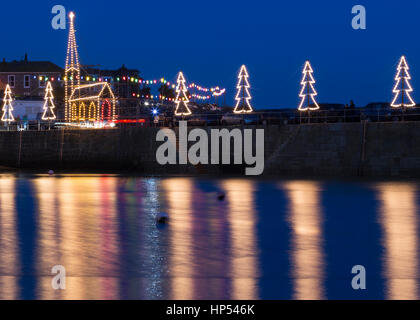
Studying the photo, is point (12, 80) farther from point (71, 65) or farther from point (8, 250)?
point (8, 250)

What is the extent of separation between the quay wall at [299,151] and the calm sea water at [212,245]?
7.15 meters

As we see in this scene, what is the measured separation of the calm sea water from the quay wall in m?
7.15

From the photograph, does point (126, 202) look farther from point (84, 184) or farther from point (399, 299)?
point (399, 299)

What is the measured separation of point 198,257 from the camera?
41.9 ft

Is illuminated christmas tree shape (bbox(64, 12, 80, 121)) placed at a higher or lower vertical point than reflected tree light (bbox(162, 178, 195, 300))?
higher

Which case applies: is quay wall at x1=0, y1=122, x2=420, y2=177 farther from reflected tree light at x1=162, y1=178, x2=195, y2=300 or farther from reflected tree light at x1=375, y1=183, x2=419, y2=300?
reflected tree light at x1=162, y1=178, x2=195, y2=300

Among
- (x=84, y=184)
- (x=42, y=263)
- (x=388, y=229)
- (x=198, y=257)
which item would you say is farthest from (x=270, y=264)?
(x=84, y=184)

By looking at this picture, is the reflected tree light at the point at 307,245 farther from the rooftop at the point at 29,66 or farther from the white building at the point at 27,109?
the rooftop at the point at 29,66

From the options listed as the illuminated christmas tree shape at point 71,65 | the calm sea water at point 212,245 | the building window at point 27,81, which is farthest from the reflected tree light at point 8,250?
the building window at point 27,81

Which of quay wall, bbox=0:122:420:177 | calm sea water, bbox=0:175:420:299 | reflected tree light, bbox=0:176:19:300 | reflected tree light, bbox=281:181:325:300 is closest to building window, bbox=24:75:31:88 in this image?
quay wall, bbox=0:122:420:177

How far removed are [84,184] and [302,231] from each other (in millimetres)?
18749

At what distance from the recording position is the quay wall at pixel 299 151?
33875mm

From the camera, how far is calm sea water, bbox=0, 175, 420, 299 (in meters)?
10.2

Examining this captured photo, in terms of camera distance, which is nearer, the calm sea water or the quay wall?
the calm sea water
